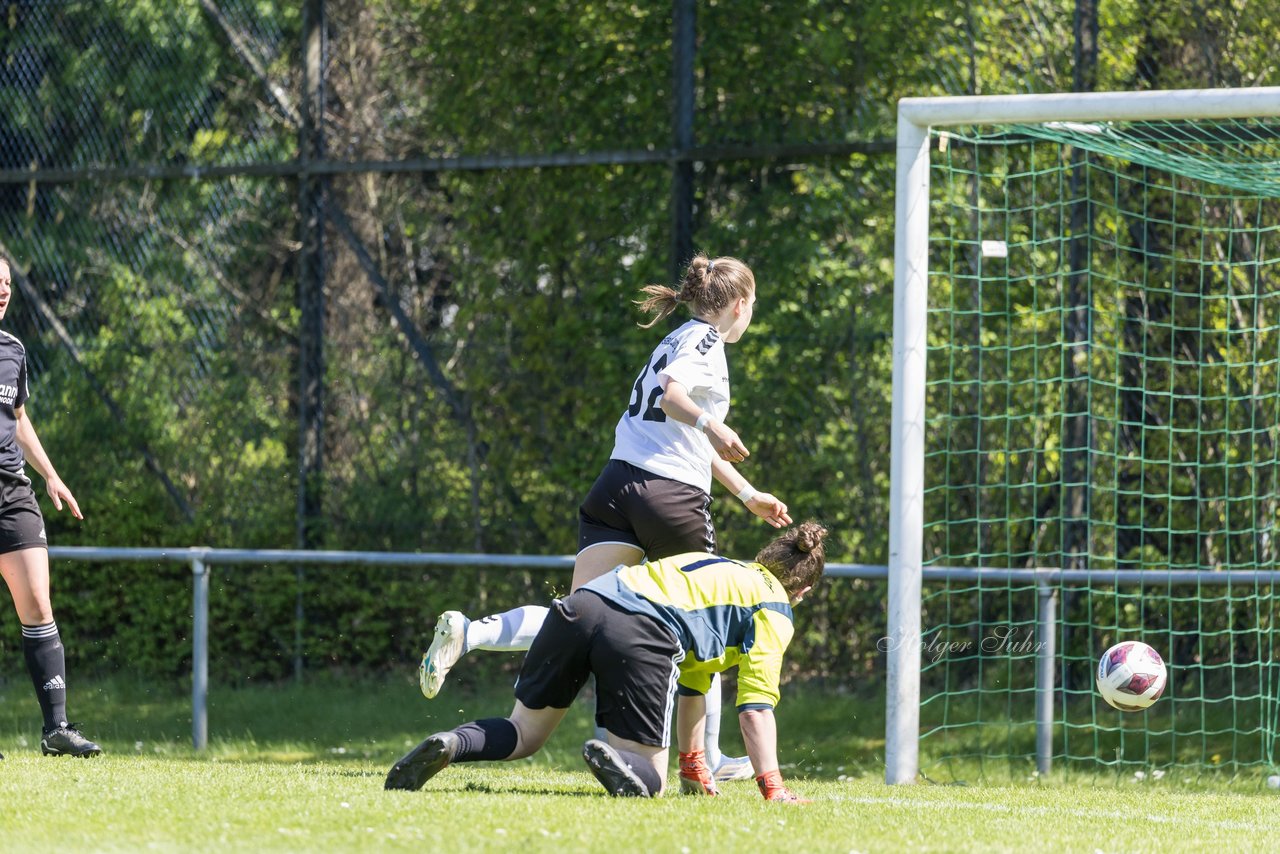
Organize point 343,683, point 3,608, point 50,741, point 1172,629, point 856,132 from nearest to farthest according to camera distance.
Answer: point 50,741 < point 1172,629 < point 856,132 < point 343,683 < point 3,608

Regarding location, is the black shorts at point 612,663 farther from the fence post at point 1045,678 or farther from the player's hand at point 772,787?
the fence post at point 1045,678

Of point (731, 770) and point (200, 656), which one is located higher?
point (200, 656)

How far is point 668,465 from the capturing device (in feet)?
18.2

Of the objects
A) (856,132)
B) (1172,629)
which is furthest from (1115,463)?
(856,132)

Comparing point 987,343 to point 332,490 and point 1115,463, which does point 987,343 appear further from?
point 332,490

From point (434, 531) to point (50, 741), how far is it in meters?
3.77

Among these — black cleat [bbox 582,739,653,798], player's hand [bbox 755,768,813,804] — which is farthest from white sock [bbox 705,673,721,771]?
black cleat [bbox 582,739,653,798]

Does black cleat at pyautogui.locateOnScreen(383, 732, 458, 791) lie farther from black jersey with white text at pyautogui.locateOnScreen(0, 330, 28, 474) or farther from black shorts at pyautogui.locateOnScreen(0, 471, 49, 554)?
black jersey with white text at pyautogui.locateOnScreen(0, 330, 28, 474)

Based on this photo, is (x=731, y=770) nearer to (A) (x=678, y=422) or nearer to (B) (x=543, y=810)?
(A) (x=678, y=422)

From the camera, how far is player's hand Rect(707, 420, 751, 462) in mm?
5250

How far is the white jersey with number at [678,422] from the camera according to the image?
549 cm

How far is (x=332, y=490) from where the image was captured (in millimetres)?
10016

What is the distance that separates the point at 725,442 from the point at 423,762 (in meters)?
1.40

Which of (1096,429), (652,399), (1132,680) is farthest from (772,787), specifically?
(1096,429)
